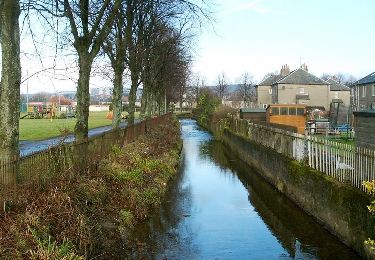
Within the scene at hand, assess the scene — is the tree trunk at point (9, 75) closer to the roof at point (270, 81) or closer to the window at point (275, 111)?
A: the window at point (275, 111)

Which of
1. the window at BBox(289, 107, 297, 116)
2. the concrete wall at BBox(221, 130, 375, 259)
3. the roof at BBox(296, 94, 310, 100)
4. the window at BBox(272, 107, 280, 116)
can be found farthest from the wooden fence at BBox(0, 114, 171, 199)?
the roof at BBox(296, 94, 310, 100)

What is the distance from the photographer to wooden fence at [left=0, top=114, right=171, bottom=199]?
833 cm

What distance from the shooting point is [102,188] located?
37.6ft

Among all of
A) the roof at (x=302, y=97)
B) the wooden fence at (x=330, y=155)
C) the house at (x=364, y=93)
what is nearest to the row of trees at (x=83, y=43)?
the wooden fence at (x=330, y=155)

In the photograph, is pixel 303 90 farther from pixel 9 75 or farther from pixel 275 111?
pixel 9 75

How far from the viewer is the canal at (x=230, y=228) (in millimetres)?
10320

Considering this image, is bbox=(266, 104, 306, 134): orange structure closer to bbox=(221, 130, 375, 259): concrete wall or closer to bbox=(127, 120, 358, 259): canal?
bbox=(221, 130, 375, 259): concrete wall

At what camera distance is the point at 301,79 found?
70938mm

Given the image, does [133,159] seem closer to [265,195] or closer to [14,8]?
[265,195]

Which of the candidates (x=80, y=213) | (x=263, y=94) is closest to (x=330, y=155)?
(x=80, y=213)

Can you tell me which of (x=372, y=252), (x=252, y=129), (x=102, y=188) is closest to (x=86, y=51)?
(x=102, y=188)

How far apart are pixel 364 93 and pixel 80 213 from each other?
47974mm

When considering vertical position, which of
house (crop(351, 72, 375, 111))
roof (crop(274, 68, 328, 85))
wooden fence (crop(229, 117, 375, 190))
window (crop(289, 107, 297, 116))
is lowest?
wooden fence (crop(229, 117, 375, 190))

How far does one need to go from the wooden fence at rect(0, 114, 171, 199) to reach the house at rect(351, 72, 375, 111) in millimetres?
39754
